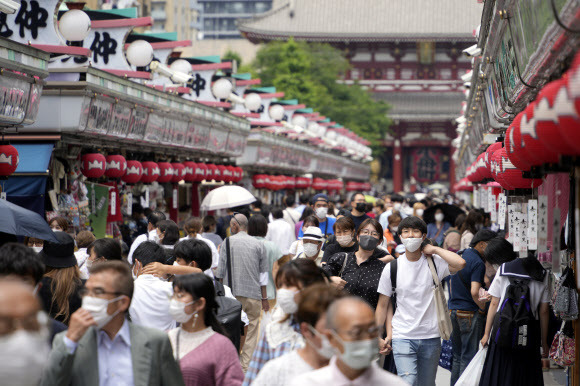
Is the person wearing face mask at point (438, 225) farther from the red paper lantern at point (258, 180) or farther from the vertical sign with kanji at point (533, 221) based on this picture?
the red paper lantern at point (258, 180)

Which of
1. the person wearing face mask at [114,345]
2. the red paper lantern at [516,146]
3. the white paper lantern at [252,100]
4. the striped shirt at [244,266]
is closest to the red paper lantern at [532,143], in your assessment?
the red paper lantern at [516,146]

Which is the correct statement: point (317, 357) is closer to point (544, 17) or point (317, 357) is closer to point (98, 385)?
point (98, 385)

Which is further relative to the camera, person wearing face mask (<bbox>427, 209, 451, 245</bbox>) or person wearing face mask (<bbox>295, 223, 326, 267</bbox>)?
person wearing face mask (<bbox>427, 209, 451, 245</bbox>)

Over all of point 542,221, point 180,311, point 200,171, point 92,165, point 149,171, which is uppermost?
point 200,171

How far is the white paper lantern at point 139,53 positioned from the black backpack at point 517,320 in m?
8.78

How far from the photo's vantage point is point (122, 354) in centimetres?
427

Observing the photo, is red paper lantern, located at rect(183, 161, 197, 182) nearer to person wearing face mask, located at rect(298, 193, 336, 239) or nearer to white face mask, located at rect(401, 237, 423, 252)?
person wearing face mask, located at rect(298, 193, 336, 239)

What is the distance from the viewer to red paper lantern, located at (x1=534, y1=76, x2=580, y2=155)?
3.51m

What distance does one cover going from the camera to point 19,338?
3.35 meters

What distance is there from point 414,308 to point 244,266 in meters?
2.50

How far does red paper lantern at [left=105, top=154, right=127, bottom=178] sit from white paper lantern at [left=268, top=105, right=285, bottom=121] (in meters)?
14.6

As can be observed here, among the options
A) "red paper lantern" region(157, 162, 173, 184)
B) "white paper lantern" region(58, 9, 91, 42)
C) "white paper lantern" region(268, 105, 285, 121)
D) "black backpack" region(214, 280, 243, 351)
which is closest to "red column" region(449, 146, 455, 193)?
"white paper lantern" region(268, 105, 285, 121)

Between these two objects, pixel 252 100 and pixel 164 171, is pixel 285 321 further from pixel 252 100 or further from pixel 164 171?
pixel 252 100

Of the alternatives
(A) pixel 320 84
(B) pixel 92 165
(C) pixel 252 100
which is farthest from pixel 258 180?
(A) pixel 320 84
